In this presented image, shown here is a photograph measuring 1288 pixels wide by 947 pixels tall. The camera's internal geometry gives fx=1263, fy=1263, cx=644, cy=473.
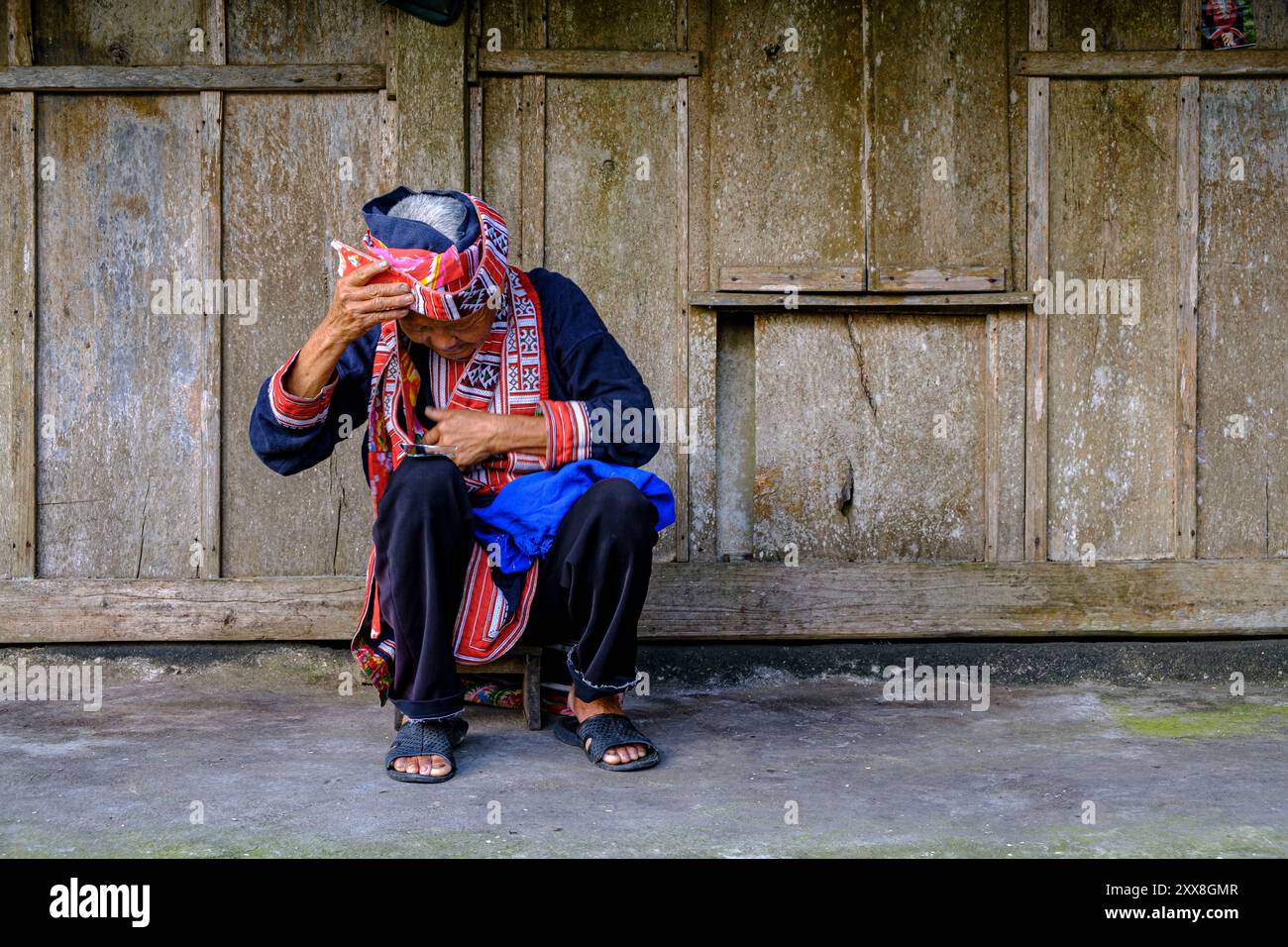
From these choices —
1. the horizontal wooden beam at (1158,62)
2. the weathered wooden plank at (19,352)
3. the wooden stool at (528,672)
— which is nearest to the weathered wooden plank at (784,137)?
the horizontal wooden beam at (1158,62)

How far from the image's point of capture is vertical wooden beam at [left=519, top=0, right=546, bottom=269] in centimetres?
414

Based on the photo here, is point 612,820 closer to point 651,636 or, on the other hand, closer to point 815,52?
point 651,636

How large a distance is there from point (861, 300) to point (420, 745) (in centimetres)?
210

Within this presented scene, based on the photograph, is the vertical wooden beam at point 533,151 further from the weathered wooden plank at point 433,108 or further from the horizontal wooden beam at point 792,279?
the horizontal wooden beam at point 792,279

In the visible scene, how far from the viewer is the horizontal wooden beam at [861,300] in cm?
416

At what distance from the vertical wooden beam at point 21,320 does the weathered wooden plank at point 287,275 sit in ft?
2.04

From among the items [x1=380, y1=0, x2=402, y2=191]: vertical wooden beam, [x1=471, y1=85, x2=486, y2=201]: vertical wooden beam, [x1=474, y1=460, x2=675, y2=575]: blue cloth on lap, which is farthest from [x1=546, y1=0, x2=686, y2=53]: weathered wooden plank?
[x1=474, y1=460, x2=675, y2=575]: blue cloth on lap

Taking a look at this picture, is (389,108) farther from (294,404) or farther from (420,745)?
(420,745)

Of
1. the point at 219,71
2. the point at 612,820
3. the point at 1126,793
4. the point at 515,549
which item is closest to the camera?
the point at 612,820

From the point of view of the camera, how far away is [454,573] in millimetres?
3002

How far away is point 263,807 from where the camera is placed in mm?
2705

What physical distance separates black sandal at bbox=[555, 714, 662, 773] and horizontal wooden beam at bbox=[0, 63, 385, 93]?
87.8 inches

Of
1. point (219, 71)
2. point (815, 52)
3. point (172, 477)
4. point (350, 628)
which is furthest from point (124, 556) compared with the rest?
point (815, 52)

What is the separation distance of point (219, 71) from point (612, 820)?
2812 mm
